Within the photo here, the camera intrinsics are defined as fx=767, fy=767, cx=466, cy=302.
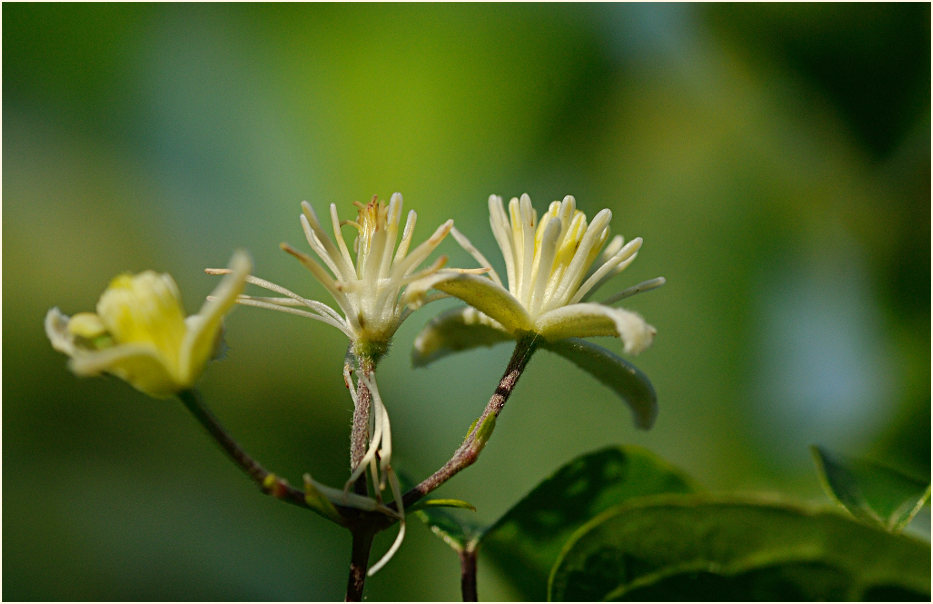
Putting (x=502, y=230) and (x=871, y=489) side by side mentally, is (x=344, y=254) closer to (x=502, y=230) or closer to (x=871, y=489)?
(x=502, y=230)

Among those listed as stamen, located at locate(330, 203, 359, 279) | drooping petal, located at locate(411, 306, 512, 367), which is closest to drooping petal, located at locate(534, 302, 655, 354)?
drooping petal, located at locate(411, 306, 512, 367)

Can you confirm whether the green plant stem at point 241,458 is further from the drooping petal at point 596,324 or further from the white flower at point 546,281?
the drooping petal at point 596,324

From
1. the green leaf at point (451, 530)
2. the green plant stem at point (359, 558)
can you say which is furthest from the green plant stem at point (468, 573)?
the green plant stem at point (359, 558)

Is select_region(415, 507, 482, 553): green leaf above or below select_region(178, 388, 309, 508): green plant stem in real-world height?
below

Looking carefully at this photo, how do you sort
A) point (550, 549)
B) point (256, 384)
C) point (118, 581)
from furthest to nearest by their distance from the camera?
point (256, 384) < point (118, 581) < point (550, 549)

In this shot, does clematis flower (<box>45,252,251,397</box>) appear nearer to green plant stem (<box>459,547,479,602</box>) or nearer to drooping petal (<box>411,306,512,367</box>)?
drooping petal (<box>411,306,512,367</box>)

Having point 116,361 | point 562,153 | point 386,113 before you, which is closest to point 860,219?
point 562,153

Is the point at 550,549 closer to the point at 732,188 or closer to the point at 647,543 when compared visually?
Result: the point at 647,543

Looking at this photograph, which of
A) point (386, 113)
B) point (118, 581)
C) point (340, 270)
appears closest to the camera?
point (340, 270)
